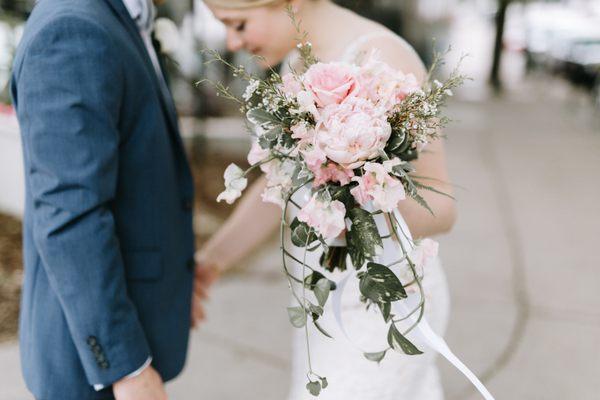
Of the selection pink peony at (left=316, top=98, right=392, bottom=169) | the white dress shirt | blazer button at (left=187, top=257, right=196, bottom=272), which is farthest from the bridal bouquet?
blazer button at (left=187, top=257, right=196, bottom=272)

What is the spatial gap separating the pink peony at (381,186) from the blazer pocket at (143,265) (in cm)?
73

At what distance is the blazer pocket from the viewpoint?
1768mm

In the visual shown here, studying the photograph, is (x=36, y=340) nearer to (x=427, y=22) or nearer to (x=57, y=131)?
(x=57, y=131)

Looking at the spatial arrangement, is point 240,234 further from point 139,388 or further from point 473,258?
point 473,258

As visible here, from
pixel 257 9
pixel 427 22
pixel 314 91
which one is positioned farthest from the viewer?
pixel 427 22

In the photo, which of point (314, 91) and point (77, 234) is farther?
point (77, 234)

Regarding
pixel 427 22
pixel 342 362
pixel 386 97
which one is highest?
pixel 386 97

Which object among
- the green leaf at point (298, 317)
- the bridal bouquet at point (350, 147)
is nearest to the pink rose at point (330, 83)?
the bridal bouquet at point (350, 147)

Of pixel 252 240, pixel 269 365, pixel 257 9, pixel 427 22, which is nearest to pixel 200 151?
pixel 269 365

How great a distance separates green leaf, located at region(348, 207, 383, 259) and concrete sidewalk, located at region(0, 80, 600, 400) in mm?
390

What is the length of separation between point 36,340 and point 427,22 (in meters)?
16.2

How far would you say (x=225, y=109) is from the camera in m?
9.34

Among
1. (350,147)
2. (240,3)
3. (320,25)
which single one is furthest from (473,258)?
(350,147)

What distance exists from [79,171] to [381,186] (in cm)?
71
